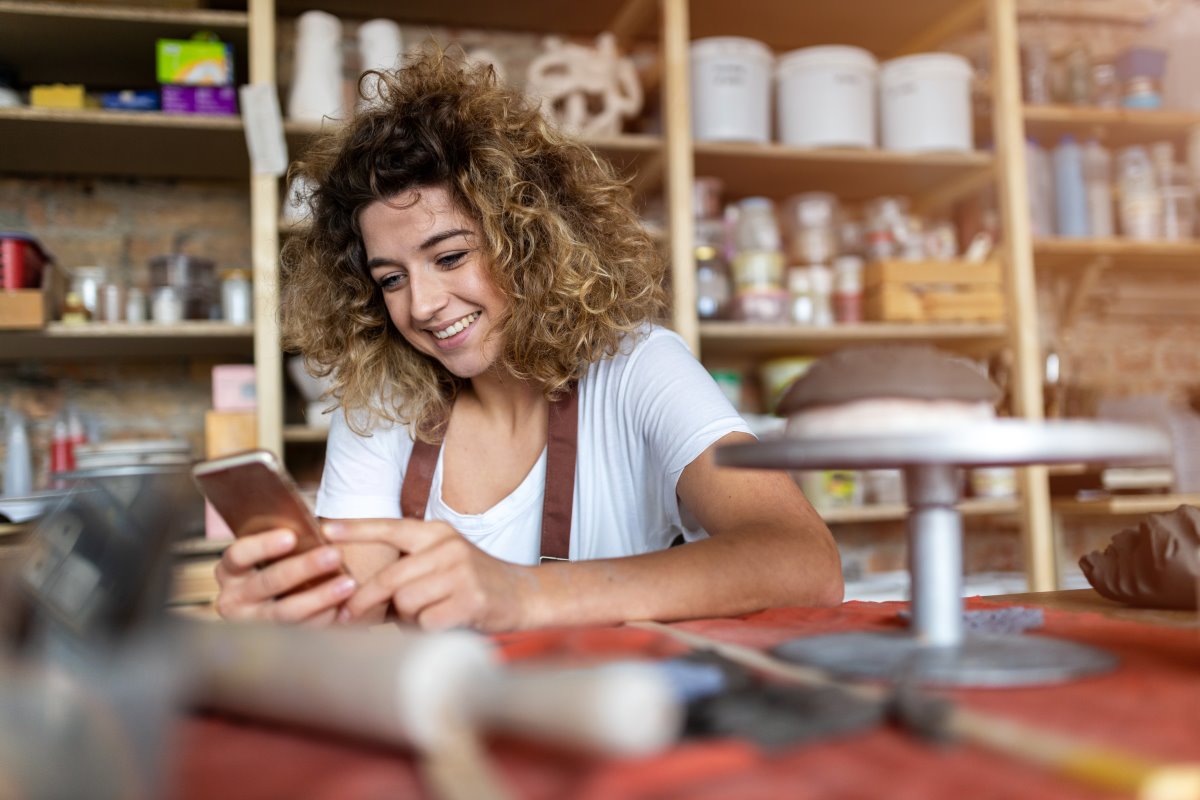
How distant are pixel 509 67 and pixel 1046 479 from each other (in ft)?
6.34

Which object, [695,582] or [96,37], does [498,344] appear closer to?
[695,582]

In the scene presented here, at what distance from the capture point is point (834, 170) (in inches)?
111

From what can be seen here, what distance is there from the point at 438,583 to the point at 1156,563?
0.67m

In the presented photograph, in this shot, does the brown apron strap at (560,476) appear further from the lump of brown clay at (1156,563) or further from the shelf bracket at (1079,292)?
the shelf bracket at (1079,292)

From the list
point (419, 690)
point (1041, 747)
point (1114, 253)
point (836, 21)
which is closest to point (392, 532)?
point (419, 690)

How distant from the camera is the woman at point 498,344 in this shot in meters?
1.44

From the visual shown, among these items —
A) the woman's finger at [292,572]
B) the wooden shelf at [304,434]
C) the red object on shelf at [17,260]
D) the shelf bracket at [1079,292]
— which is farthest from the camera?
the shelf bracket at [1079,292]

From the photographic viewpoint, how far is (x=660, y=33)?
265cm

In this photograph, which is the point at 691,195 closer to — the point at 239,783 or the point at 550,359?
the point at 550,359

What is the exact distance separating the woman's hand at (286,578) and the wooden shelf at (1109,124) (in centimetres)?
264

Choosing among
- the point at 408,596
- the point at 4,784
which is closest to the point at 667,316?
the point at 408,596

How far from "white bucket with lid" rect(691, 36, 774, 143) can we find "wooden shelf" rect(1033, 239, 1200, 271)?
92 centimetres

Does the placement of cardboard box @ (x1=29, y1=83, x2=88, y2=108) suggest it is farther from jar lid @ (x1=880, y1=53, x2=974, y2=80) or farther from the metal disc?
the metal disc

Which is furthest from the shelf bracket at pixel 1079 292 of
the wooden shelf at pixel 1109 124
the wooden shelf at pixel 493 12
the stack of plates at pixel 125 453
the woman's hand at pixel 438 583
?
the woman's hand at pixel 438 583
